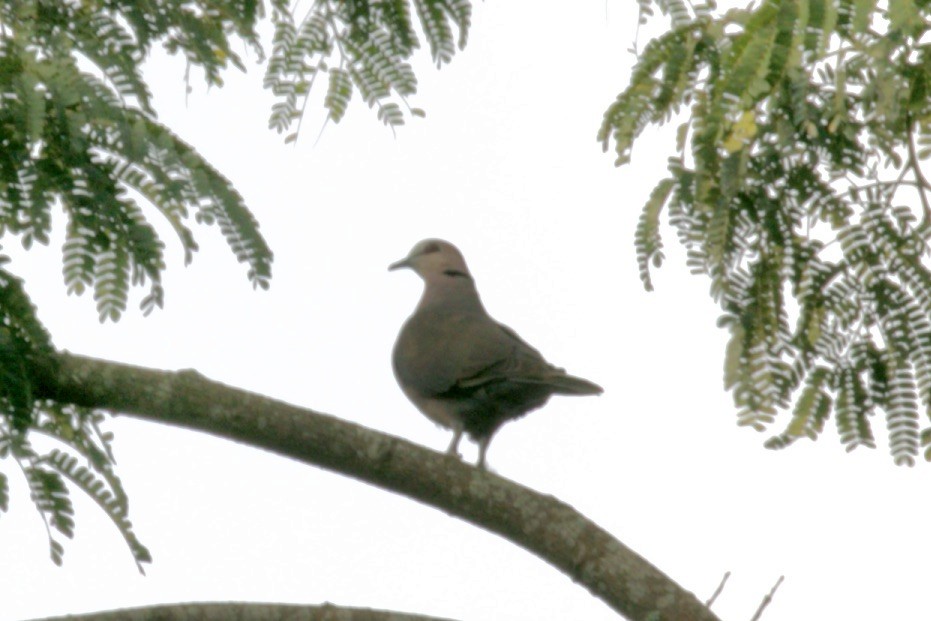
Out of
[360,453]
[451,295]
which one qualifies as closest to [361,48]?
[360,453]

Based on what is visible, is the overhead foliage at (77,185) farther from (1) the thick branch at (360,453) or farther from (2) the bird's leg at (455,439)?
(2) the bird's leg at (455,439)

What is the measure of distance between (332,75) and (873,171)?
4.90 ft

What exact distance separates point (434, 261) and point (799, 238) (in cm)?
374

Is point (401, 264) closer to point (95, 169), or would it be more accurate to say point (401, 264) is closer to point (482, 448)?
point (482, 448)

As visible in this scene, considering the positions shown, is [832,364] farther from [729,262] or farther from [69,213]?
[69,213]

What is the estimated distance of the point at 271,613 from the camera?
291 cm

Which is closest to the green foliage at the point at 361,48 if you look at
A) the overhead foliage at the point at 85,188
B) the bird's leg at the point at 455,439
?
the overhead foliage at the point at 85,188

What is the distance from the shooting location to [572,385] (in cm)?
520

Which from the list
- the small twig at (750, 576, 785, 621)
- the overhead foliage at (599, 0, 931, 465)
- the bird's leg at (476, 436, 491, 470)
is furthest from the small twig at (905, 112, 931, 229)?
the bird's leg at (476, 436, 491, 470)

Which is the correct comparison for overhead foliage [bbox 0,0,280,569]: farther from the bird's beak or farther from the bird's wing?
the bird's beak

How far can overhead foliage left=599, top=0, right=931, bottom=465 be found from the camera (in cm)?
305

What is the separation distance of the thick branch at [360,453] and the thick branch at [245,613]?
392mm

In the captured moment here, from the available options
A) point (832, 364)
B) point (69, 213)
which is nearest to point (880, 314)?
point (832, 364)

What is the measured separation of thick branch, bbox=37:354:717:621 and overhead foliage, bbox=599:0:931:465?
454 mm
